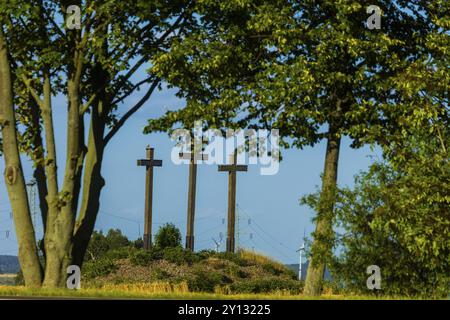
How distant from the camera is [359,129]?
96.7ft

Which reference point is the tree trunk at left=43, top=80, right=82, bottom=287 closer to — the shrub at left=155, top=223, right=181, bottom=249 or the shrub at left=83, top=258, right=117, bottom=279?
the shrub at left=83, top=258, right=117, bottom=279

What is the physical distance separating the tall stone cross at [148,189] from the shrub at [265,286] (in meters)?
12.0

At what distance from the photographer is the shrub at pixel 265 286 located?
124 feet

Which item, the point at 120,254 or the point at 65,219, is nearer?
the point at 65,219

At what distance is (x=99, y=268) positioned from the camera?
137 ft

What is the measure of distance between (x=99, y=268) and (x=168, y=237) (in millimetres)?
6147

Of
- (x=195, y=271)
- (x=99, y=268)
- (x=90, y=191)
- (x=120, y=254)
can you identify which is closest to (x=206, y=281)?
(x=195, y=271)

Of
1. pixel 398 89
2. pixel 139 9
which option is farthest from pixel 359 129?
pixel 139 9

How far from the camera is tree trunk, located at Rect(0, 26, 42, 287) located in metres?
28.3

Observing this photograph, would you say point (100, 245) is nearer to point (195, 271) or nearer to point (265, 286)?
point (195, 271)

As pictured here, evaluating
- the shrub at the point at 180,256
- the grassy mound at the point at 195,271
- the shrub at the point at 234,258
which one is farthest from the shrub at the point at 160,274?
the shrub at the point at 234,258

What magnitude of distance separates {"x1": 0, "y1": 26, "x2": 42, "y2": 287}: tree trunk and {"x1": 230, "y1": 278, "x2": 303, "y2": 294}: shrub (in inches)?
444

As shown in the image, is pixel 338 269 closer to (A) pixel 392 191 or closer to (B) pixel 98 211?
(A) pixel 392 191

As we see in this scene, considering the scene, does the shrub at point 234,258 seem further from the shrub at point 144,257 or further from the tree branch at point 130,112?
the tree branch at point 130,112
